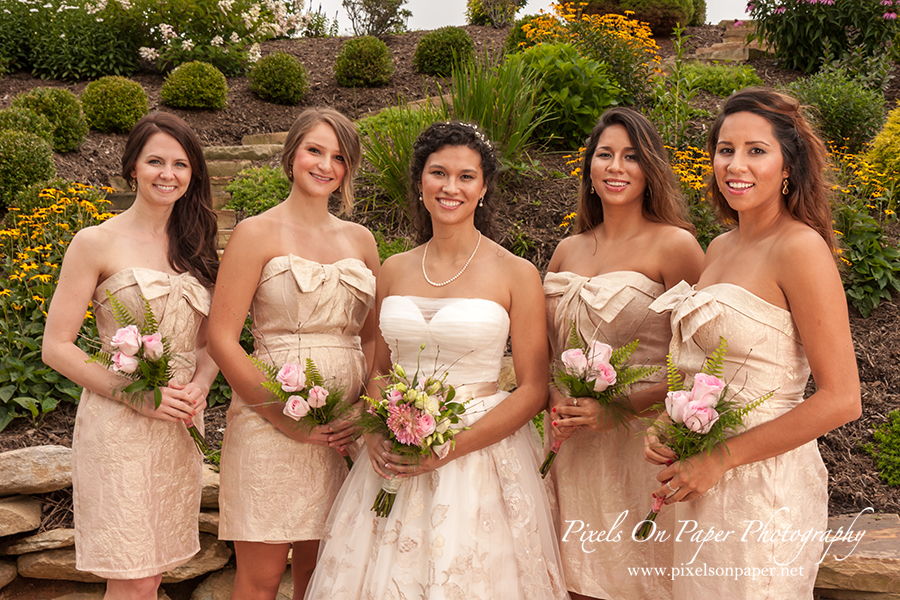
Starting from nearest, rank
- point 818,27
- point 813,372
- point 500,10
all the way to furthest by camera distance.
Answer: point 813,372 → point 818,27 → point 500,10

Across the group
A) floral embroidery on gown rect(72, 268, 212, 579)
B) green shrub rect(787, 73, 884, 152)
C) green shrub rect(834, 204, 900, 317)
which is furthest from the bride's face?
green shrub rect(787, 73, 884, 152)

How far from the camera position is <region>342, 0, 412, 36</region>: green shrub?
48.3 feet

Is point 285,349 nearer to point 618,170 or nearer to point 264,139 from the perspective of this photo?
point 618,170

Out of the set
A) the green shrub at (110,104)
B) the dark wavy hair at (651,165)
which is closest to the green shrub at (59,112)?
the green shrub at (110,104)

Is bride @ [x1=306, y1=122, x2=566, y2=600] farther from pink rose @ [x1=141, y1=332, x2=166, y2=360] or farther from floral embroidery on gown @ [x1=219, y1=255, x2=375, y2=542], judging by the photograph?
pink rose @ [x1=141, y1=332, x2=166, y2=360]

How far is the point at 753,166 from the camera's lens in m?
2.38

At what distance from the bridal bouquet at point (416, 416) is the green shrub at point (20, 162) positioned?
234 inches

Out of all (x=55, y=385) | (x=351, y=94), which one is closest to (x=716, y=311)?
(x=55, y=385)

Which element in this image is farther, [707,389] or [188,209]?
[188,209]

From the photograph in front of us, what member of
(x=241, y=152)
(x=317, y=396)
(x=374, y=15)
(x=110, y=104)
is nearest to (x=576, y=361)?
(x=317, y=396)

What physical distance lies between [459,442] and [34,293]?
4.21m

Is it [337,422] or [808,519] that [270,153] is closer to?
[337,422]

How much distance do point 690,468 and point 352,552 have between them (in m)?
1.34

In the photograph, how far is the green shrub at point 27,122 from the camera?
7301mm
